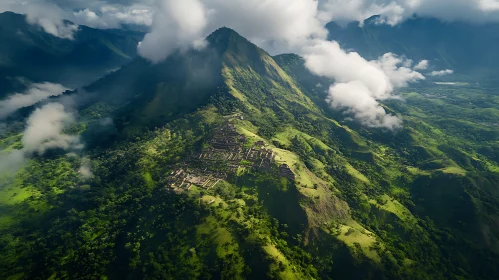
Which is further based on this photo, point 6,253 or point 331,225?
point 331,225

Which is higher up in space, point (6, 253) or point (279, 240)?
point (279, 240)

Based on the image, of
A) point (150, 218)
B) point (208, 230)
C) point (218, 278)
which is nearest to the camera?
point (218, 278)

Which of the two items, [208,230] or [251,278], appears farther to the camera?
[208,230]

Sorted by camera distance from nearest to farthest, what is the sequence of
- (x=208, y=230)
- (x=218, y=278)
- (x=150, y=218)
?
1. (x=218, y=278)
2. (x=208, y=230)
3. (x=150, y=218)

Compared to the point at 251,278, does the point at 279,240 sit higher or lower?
higher

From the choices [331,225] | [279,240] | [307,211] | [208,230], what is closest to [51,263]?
[208,230]

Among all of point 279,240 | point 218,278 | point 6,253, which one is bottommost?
point 6,253

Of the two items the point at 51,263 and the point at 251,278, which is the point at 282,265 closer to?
the point at 251,278

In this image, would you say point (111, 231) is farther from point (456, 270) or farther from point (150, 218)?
point (456, 270)

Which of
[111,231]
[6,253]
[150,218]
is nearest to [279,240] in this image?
[150,218]
